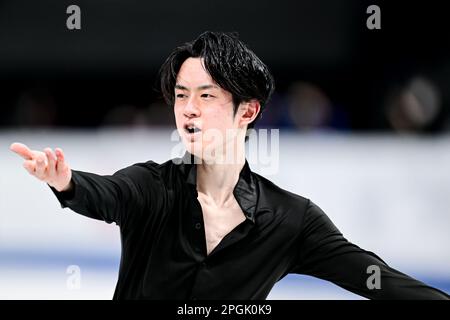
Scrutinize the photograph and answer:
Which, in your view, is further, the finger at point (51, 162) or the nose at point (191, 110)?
the nose at point (191, 110)

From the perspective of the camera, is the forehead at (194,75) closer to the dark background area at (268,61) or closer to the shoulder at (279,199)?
the shoulder at (279,199)

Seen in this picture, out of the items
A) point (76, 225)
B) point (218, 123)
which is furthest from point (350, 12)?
point (218, 123)

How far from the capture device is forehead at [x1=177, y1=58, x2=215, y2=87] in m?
2.52

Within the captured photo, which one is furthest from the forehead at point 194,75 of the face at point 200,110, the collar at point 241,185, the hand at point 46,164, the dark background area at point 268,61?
the dark background area at point 268,61

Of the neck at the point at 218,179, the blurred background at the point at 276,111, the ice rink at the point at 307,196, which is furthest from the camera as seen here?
the blurred background at the point at 276,111

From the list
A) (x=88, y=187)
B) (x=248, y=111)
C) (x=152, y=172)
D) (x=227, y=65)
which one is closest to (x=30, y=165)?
(x=88, y=187)

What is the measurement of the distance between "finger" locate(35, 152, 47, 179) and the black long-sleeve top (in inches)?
13.0

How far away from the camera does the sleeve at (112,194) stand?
2180mm

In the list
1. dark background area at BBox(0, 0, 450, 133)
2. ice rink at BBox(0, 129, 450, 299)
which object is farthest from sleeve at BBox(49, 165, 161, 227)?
dark background area at BBox(0, 0, 450, 133)

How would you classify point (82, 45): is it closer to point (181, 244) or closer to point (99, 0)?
point (99, 0)

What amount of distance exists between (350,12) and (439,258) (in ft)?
6.65

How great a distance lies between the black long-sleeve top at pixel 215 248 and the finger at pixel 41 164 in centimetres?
33

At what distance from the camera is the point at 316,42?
16.5 ft

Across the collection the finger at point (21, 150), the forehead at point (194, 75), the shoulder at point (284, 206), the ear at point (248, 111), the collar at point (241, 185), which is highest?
the forehead at point (194, 75)
